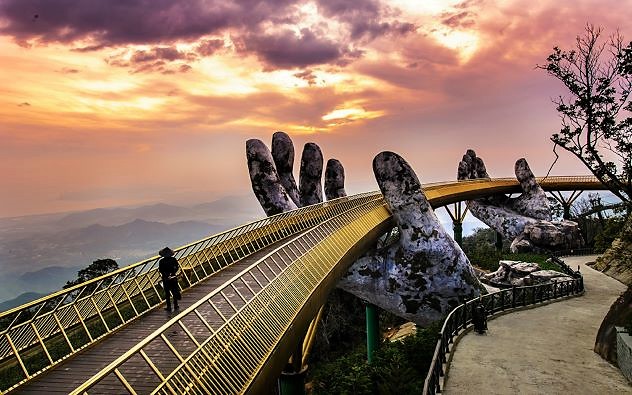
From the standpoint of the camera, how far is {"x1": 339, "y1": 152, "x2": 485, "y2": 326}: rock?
26.2m

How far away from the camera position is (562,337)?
707 inches

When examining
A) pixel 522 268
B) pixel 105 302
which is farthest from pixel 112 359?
pixel 522 268

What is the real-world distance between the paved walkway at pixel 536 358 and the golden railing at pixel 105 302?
9.37 m

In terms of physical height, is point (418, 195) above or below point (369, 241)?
above

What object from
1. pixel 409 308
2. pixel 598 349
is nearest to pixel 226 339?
pixel 598 349

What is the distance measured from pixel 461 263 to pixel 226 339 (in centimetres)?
2041

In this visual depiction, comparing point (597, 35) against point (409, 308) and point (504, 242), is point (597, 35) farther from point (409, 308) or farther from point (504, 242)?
point (504, 242)

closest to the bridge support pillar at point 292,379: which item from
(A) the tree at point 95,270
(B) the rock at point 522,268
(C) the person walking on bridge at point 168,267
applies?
(C) the person walking on bridge at point 168,267

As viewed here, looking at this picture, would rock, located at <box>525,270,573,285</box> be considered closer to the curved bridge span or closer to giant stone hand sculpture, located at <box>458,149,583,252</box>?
the curved bridge span

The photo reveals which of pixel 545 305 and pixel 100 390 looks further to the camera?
pixel 545 305

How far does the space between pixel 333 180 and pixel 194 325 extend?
102ft

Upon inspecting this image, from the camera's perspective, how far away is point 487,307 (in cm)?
2208

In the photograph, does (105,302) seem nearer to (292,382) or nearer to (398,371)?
(292,382)

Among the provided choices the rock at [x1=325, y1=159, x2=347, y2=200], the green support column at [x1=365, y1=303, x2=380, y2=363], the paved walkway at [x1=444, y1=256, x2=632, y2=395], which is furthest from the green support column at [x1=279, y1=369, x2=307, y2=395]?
the rock at [x1=325, y1=159, x2=347, y2=200]
